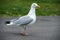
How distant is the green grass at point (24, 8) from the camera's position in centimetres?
1584

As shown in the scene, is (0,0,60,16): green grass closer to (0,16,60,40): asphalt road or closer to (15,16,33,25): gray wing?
(0,16,60,40): asphalt road

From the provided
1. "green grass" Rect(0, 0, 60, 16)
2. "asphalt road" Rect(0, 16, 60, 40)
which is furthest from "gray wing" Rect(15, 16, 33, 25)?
"green grass" Rect(0, 0, 60, 16)

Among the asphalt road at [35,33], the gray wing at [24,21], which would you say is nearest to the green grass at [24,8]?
the asphalt road at [35,33]

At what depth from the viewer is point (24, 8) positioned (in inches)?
672

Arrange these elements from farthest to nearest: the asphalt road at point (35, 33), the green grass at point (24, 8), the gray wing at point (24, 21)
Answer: the green grass at point (24, 8) → the gray wing at point (24, 21) → the asphalt road at point (35, 33)

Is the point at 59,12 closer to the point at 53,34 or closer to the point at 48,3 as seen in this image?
the point at 48,3

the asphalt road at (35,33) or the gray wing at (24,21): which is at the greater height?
the gray wing at (24,21)

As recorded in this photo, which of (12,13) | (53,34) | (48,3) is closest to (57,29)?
(53,34)

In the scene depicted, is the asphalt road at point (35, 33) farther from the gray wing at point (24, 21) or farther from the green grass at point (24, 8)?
the green grass at point (24, 8)

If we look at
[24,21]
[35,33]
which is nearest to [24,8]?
[35,33]

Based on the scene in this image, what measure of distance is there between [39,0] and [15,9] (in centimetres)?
375

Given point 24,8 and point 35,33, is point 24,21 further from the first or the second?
point 24,8

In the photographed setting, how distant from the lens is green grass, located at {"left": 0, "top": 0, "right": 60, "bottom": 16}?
52.0 ft

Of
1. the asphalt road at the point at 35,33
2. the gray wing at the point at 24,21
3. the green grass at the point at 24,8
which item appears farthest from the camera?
the green grass at the point at 24,8
